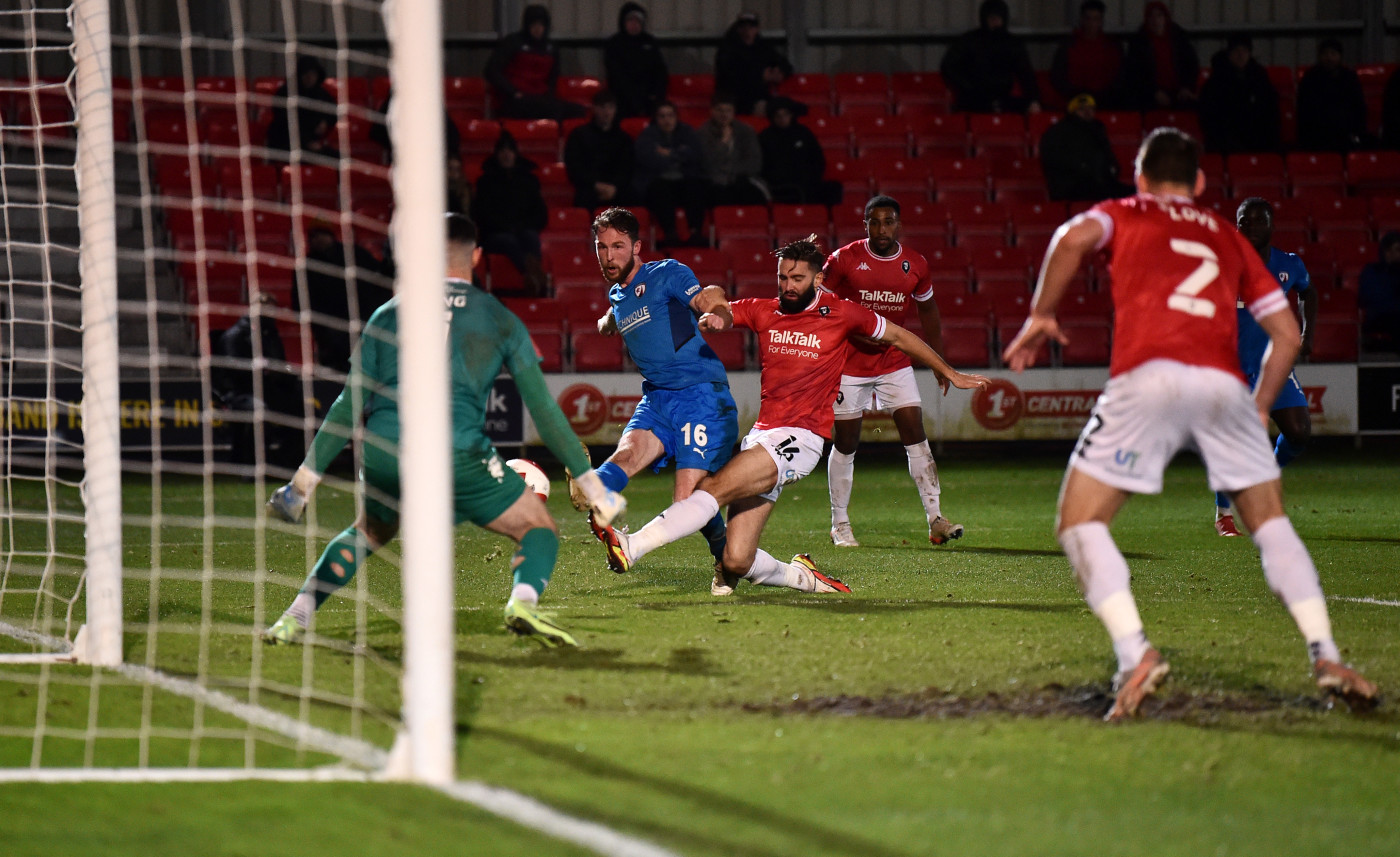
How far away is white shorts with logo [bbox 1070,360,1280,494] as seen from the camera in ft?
14.5

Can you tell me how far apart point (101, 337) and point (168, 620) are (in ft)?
5.90

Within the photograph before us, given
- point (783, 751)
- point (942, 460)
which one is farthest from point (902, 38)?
point (783, 751)

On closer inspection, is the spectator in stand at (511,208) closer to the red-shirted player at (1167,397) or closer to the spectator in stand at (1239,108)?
the spectator in stand at (1239,108)

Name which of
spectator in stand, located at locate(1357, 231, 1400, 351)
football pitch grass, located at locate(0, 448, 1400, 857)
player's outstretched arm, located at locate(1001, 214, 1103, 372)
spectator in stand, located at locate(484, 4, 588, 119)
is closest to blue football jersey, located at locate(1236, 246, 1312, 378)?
football pitch grass, located at locate(0, 448, 1400, 857)

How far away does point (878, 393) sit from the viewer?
32.7 ft

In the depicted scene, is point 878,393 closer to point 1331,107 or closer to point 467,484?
point 467,484

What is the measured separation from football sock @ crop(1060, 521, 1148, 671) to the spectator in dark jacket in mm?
15814

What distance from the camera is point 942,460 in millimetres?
15977

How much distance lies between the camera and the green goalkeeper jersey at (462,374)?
5.37 metres

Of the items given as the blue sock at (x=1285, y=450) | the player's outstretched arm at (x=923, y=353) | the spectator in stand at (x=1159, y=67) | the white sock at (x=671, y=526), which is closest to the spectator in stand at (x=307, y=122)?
the spectator in stand at (x=1159, y=67)

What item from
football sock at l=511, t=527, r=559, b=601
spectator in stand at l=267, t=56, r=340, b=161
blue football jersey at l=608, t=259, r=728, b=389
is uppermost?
spectator in stand at l=267, t=56, r=340, b=161

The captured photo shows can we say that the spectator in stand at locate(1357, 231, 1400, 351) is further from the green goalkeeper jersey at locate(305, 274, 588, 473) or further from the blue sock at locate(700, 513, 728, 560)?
the green goalkeeper jersey at locate(305, 274, 588, 473)

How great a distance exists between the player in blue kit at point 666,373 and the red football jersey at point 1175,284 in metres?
3.16

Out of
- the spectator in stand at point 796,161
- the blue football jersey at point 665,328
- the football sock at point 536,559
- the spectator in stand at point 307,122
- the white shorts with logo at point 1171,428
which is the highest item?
the spectator in stand at point 307,122
